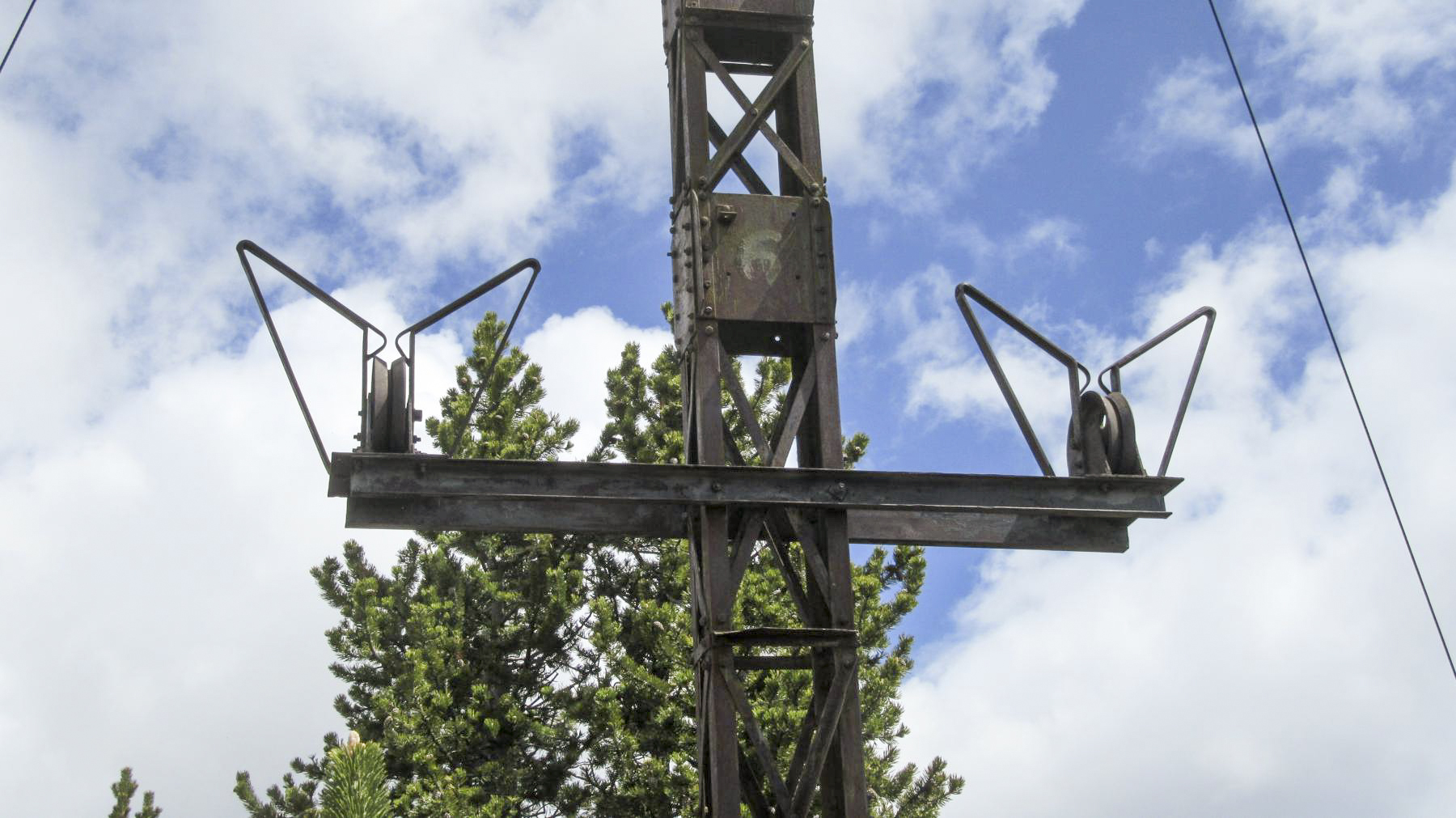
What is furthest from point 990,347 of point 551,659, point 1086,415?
point 551,659

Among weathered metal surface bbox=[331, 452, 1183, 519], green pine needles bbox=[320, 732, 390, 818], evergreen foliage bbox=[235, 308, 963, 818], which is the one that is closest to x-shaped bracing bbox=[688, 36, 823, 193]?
weathered metal surface bbox=[331, 452, 1183, 519]

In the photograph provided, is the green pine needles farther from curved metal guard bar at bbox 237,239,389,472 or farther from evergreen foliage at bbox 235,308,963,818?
evergreen foliage at bbox 235,308,963,818

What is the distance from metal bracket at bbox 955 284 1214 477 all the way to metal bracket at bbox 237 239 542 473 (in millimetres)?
2583

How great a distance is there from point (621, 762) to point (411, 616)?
11.6 feet

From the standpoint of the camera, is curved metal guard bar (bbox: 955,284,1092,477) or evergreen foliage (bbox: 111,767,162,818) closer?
curved metal guard bar (bbox: 955,284,1092,477)

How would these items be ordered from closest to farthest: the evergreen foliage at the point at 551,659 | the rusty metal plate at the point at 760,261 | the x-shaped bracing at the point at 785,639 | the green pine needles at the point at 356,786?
the green pine needles at the point at 356,786
the x-shaped bracing at the point at 785,639
the rusty metal plate at the point at 760,261
the evergreen foliage at the point at 551,659

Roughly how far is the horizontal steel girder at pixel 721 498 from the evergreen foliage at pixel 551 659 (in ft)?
34.7

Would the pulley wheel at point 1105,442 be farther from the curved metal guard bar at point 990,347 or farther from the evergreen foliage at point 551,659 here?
the evergreen foliage at point 551,659

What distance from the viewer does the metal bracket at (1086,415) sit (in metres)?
8.41

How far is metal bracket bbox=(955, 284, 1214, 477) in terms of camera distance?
841 centimetres

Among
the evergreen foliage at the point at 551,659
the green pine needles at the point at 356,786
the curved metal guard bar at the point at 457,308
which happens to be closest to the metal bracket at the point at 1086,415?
the curved metal guard bar at the point at 457,308

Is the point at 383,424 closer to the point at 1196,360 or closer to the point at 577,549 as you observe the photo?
the point at 1196,360

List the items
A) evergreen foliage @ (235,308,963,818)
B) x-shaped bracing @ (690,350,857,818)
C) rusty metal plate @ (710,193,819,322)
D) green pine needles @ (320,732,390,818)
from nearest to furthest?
green pine needles @ (320,732,390,818)
x-shaped bracing @ (690,350,857,818)
rusty metal plate @ (710,193,819,322)
evergreen foliage @ (235,308,963,818)

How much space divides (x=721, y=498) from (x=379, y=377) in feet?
5.87
